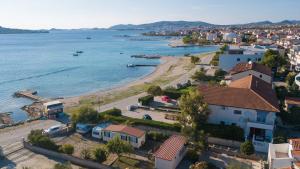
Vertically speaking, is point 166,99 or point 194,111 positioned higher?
point 194,111

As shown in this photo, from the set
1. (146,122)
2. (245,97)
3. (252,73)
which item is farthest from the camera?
(252,73)

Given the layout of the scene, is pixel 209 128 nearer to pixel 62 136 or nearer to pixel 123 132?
pixel 123 132

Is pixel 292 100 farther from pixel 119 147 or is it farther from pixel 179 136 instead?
pixel 119 147

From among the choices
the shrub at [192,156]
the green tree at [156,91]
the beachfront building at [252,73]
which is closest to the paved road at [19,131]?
the green tree at [156,91]

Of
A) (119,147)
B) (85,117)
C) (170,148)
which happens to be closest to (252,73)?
(170,148)

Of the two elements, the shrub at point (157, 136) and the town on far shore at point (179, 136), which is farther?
the shrub at point (157, 136)

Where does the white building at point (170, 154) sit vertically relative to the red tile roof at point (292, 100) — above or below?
below

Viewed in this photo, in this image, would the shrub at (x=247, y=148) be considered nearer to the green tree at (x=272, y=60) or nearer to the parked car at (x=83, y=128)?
the parked car at (x=83, y=128)
